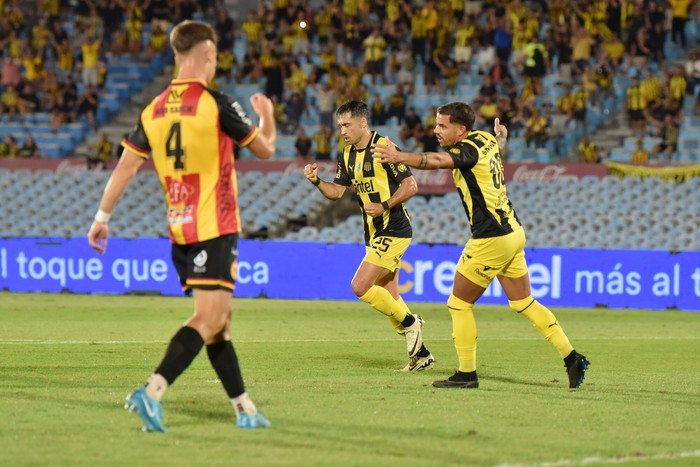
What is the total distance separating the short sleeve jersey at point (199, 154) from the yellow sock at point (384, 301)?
4137mm

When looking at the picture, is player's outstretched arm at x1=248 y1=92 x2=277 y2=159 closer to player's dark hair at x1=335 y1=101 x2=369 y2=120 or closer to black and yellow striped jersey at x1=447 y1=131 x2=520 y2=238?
black and yellow striped jersey at x1=447 y1=131 x2=520 y2=238

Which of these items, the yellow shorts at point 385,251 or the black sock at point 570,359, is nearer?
the black sock at point 570,359

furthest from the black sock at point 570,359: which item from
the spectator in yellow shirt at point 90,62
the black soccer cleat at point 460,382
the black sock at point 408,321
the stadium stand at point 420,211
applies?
the spectator in yellow shirt at point 90,62

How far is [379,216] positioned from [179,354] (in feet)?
15.8

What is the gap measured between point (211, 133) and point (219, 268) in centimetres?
84

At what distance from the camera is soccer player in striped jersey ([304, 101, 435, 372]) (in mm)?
11508

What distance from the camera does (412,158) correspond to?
906 cm

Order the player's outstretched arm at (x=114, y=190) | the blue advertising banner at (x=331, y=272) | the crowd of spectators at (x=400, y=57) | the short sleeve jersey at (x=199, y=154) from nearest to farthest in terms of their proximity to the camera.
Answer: the short sleeve jersey at (x=199, y=154), the player's outstretched arm at (x=114, y=190), the blue advertising banner at (x=331, y=272), the crowd of spectators at (x=400, y=57)

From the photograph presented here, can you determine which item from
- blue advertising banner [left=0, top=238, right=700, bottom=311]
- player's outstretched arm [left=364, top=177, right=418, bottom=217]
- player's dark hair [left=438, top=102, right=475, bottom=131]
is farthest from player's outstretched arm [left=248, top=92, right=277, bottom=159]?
blue advertising banner [left=0, top=238, right=700, bottom=311]

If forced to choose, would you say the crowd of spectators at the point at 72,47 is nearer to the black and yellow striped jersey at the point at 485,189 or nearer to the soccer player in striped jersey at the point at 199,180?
the black and yellow striped jersey at the point at 485,189

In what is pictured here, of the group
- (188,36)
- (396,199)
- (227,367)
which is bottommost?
(227,367)

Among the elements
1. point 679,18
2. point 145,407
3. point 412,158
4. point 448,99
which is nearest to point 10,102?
point 448,99

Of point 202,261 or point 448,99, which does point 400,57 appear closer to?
point 448,99

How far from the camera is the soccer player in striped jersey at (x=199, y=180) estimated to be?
7.43 m
